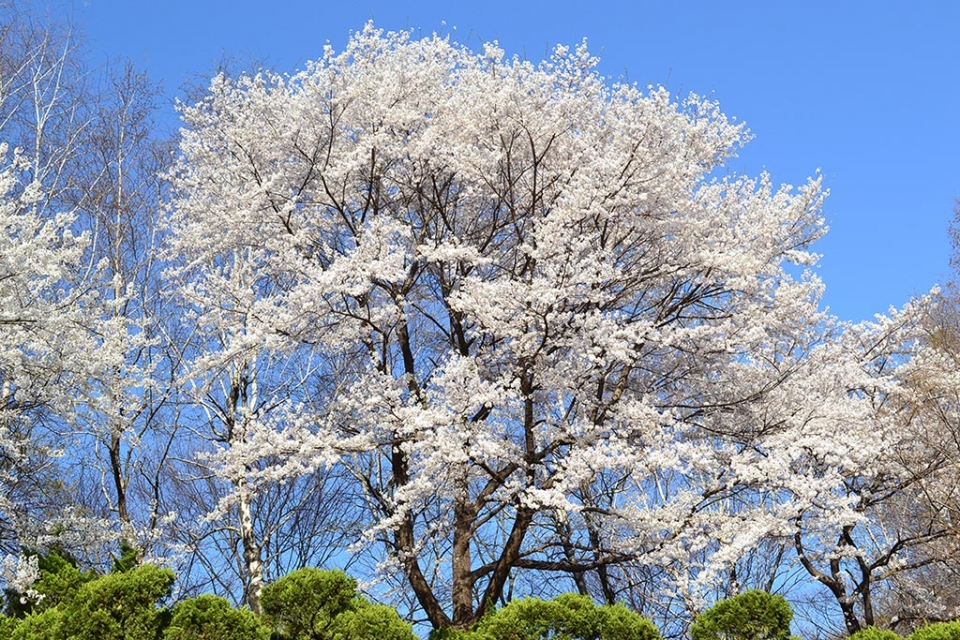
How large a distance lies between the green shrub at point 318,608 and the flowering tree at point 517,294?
1.55 meters

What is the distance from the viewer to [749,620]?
8.27 metres

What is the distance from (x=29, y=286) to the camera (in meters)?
9.51

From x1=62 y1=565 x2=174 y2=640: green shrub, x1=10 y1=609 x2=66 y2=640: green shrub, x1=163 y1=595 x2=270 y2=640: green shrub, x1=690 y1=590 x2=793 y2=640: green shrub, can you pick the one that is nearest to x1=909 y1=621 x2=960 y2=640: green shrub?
x1=690 y1=590 x2=793 y2=640: green shrub

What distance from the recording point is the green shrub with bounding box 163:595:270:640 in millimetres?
7396

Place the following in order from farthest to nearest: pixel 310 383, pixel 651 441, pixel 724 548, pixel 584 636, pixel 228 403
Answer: pixel 310 383 < pixel 228 403 < pixel 651 441 < pixel 724 548 < pixel 584 636

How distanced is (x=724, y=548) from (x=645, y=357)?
3145mm

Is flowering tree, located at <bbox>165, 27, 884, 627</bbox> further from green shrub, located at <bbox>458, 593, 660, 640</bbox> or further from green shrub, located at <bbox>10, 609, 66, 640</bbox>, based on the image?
green shrub, located at <bbox>10, 609, 66, 640</bbox>

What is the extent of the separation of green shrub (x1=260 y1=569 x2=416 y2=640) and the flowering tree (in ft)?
5.09

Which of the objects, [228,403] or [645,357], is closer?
[645,357]

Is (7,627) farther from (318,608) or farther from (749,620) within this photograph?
(749,620)

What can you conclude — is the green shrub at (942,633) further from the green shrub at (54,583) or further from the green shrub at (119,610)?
the green shrub at (54,583)

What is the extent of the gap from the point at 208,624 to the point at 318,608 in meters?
0.95

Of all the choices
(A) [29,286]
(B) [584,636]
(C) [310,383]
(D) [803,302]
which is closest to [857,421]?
(D) [803,302]

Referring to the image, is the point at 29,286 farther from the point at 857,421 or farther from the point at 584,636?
the point at 857,421
